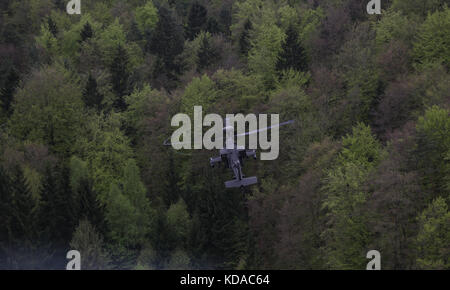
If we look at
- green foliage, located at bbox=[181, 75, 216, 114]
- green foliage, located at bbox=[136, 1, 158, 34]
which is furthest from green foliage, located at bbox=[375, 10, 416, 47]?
green foliage, located at bbox=[136, 1, 158, 34]

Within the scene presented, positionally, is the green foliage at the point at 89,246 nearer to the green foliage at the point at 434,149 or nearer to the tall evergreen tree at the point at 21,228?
the tall evergreen tree at the point at 21,228

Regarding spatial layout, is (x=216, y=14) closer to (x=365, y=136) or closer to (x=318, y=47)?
(x=318, y=47)

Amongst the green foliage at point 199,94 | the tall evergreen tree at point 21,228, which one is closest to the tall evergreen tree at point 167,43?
the green foliage at point 199,94

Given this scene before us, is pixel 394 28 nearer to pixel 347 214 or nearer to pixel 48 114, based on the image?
pixel 347 214

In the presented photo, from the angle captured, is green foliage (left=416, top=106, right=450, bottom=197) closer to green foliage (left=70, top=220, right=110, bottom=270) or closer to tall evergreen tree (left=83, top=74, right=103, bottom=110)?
green foliage (left=70, top=220, right=110, bottom=270)

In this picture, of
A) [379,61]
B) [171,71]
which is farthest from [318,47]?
[171,71]

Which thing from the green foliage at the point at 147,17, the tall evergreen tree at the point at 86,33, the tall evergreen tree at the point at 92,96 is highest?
the green foliage at the point at 147,17

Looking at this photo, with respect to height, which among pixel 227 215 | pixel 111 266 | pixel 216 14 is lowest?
pixel 111 266
